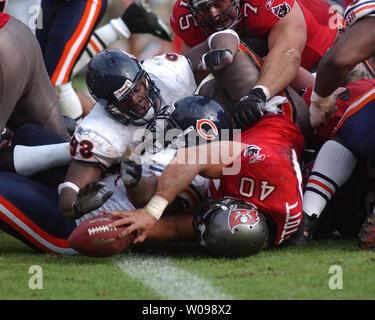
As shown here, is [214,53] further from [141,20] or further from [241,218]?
[141,20]

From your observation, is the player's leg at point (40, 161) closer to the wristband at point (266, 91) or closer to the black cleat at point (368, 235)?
the wristband at point (266, 91)

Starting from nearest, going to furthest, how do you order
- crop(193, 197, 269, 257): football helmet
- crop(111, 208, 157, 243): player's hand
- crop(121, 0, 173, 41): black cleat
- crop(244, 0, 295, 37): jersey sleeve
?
crop(111, 208, 157, 243): player's hand, crop(193, 197, 269, 257): football helmet, crop(244, 0, 295, 37): jersey sleeve, crop(121, 0, 173, 41): black cleat

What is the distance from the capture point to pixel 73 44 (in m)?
5.30

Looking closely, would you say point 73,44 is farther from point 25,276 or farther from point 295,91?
point 25,276

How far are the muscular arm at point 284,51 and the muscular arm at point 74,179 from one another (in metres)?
1.03

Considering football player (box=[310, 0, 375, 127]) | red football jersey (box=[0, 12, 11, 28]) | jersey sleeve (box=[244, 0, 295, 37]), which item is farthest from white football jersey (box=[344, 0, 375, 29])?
red football jersey (box=[0, 12, 11, 28])

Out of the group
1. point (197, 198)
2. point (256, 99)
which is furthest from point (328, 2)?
point (197, 198)

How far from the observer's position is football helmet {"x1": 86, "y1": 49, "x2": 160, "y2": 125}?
142 inches

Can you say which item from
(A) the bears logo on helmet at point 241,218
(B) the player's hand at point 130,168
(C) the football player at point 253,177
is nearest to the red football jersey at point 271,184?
(C) the football player at point 253,177

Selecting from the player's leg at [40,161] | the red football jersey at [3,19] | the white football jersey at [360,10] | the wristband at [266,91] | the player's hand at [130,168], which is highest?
the white football jersey at [360,10]

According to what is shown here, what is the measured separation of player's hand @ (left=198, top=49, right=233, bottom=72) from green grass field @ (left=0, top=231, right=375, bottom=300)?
0.93 metres

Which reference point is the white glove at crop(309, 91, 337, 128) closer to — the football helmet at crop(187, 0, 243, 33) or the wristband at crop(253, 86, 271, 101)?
the wristband at crop(253, 86, 271, 101)

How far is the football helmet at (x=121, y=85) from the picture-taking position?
360 cm
